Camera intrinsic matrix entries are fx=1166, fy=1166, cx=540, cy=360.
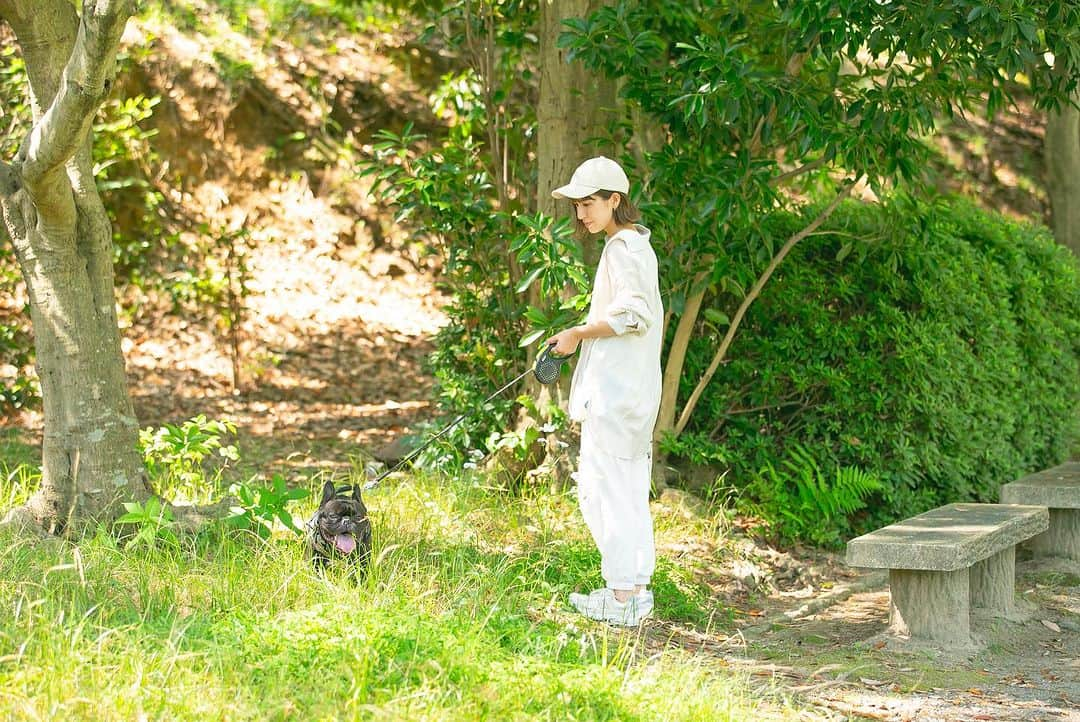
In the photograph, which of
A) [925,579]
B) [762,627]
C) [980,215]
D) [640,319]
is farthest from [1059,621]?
[980,215]

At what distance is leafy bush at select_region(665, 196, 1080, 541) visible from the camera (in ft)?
23.5

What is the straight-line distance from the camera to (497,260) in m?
7.62

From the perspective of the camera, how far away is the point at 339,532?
Result: 4910 mm

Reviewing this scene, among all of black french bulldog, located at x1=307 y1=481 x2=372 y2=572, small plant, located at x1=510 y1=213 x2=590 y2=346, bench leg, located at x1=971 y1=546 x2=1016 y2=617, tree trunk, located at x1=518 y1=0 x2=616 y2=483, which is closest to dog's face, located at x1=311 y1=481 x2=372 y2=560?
black french bulldog, located at x1=307 y1=481 x2=372 y2=572

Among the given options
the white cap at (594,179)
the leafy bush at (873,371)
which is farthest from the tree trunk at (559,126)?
the white cap at (594,179)

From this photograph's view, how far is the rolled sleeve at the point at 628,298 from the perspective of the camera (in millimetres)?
4996

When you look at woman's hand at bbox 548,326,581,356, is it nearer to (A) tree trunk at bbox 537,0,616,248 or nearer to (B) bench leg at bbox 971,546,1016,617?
(A) tree trunk at bbox 537,0,616,248

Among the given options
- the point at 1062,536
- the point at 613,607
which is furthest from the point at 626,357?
the point at 1062,536

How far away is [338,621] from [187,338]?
7.74 meters

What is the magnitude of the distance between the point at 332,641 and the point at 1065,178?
37.8ft

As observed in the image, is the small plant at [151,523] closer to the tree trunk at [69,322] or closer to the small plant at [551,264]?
the tree trunk at [69,322]

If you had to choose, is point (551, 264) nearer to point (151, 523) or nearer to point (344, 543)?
point (344, 543)

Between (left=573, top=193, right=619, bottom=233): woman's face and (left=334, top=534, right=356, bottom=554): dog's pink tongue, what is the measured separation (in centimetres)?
172

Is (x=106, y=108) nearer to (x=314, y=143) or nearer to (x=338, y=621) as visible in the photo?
(x=314, y=143)
